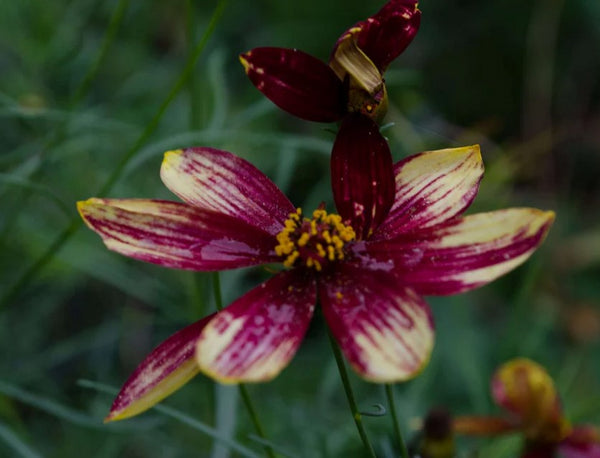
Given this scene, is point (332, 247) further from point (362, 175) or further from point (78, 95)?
point (78, 95)

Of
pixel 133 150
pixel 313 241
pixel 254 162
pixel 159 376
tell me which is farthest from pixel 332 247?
pixel 254 162

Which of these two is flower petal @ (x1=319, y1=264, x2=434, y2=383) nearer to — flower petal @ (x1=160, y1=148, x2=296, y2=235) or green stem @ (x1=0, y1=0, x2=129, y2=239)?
flower petal @ (x1=160, y1=148, x2=296, y2=235)

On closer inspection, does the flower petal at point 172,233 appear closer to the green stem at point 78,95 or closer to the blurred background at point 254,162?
the blurred background at point 254,162

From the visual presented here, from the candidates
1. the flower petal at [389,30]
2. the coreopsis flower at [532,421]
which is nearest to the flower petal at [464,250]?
the flower petal at [389,30]

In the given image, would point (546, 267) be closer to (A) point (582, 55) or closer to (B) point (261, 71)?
(A) point (582, 55)

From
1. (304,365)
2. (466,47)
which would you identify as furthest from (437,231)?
(466,47)
